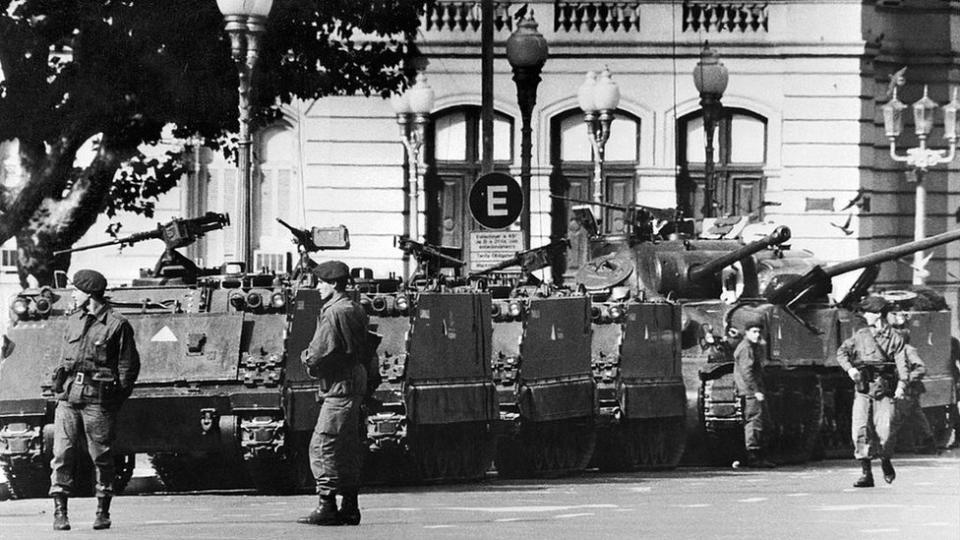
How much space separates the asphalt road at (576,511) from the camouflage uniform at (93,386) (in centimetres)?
50

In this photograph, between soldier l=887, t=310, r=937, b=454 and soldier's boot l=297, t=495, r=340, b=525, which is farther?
soldier l=887, t=310, r=937, b=454

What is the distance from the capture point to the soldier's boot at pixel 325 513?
20.2 m

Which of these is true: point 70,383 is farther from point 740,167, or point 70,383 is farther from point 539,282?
point 740,167

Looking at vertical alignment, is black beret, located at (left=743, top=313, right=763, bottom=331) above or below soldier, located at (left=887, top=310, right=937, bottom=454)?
above

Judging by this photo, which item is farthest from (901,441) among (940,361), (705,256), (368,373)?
(368,373)

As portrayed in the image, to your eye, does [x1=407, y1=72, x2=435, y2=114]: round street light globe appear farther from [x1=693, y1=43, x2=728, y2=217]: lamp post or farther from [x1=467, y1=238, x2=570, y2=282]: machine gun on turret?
[x1=467, y1=238, x2=570, y2=282]: machine gun on turret

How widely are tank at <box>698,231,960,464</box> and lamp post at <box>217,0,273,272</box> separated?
550 centimetres

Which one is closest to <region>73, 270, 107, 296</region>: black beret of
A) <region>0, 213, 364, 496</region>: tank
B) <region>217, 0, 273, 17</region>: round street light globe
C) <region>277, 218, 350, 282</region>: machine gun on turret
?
<region>0, 213, 364, 496</region>: tank

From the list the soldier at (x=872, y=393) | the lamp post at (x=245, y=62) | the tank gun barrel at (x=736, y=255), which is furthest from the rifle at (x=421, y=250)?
the soldier at (x=872, y=393)

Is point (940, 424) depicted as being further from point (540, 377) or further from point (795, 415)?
point (540, 377)

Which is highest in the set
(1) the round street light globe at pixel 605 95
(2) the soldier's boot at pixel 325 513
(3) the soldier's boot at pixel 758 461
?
(1) the round street light globe at pixel 605 95

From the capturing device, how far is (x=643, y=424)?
28.9 m

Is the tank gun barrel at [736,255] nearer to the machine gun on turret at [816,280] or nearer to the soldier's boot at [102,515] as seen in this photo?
the machine gun on turret at [816,280]

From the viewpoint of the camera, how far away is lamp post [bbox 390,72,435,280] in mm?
37469
